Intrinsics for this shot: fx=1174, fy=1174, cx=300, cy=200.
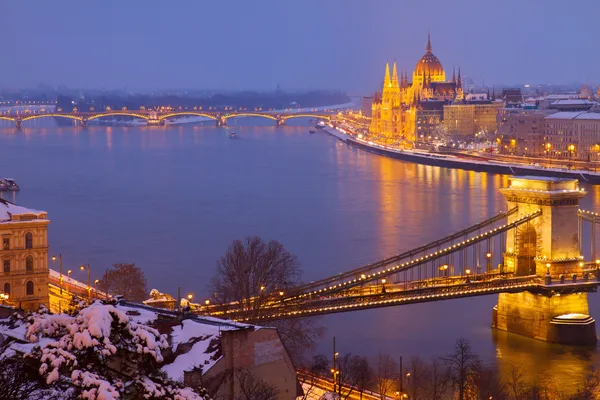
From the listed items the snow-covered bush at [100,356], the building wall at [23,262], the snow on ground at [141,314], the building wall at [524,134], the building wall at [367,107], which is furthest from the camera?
the building wall at [367,107]

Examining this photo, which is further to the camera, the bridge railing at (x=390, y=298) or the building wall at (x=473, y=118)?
the building wall at (x=473, y=118)

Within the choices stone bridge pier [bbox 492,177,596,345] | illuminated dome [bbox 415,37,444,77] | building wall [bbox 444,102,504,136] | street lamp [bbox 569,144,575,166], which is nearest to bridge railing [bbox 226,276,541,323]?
stone bridge pier [bbox 492,177,596,345]

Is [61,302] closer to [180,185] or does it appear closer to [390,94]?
[180,185]

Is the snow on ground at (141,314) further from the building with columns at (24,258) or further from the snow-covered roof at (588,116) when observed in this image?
the snow-covered roof at (588,116)

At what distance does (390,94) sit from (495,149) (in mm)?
17501

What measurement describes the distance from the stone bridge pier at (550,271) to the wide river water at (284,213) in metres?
0.20

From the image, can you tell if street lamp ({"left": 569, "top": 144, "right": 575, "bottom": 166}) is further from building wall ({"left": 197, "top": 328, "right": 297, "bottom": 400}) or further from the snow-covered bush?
the snow-covered bush

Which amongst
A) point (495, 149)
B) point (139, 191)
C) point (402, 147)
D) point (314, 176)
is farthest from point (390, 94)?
point (139, 191)

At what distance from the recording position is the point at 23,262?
33.4ft

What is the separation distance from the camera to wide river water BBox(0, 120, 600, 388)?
34.8ft

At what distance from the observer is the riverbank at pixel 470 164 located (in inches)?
1159

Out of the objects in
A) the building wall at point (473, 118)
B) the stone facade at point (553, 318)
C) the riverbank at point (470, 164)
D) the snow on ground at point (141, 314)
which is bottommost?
the stone facade at point (553, 318)

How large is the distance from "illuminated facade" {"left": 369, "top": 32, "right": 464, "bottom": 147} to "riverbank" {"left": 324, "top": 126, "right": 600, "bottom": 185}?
122 inches

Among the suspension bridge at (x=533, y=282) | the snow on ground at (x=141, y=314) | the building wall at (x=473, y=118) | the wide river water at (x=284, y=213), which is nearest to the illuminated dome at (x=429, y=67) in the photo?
the building wall at (x=473, y=118)
